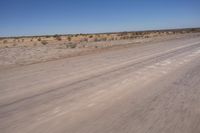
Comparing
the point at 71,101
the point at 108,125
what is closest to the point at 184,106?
the point at 108,125

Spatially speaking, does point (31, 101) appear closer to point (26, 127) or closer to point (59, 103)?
→ point (59, 103)

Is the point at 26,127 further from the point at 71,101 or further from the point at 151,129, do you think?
the point at 151,129

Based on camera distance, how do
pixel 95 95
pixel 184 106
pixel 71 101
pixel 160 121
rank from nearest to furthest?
pixel 160 121 < pixel 184 106 < pixel 71 101 < pixel 95 95

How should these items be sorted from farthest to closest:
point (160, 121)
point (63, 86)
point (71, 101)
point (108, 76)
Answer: point (108, 76) → point (63, 86) → point (71, 101) → point (160, 121)

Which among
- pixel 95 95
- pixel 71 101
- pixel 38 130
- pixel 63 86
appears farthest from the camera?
pixel 63 86

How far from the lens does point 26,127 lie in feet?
13.8

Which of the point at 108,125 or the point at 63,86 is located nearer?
the point at 108,125

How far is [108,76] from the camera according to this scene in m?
8.82

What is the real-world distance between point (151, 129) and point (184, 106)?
1.58 metres

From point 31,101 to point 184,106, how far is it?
3531 millimetres

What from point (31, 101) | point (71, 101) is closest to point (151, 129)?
point (71, 101)

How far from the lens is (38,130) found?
406 cm

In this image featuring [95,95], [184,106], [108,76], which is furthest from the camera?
[108,76]

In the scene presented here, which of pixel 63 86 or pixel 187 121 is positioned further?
pixel 63 86
